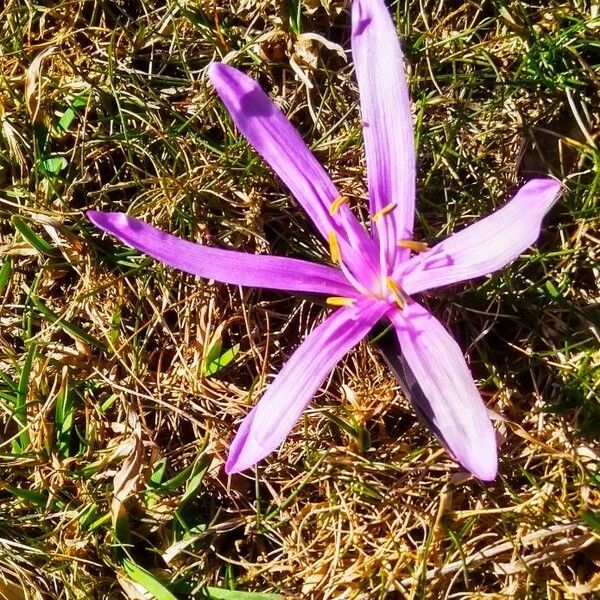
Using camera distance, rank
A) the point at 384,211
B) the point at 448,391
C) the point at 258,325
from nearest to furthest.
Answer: the point at 448,391 < the point at 384,211 < the point at 258,325

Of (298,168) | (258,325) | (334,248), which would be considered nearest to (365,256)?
(334,248)

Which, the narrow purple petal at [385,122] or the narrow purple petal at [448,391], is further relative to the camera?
the narrow purple petal at [385,122]

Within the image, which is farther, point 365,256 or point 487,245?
point 365,256

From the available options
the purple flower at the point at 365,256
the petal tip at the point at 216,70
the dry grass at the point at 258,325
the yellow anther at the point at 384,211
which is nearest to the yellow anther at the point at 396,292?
the purple flower at the point at 365,256

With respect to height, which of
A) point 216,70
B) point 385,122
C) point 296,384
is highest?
point 216,70

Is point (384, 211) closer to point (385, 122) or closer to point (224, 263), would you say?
point (385, 122)

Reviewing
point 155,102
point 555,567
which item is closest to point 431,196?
point 155,102

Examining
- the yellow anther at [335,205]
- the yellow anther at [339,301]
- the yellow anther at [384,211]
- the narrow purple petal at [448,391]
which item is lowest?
the narrow purple petal at [448,391]

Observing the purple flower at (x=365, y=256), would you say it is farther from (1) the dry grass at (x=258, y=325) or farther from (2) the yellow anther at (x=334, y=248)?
(1) the dry grass at (x=258, y=325)
